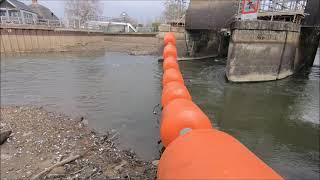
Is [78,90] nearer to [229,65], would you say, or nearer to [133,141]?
[133,141]

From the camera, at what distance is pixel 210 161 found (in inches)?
103

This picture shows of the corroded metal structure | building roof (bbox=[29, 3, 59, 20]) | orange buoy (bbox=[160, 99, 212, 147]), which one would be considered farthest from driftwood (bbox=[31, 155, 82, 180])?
building roof (bbox=[29, 3, 59, 20])

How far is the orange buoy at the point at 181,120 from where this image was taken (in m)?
4.62

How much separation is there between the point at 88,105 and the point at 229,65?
9186 mm

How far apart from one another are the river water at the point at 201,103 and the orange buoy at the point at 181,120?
9.05 ft

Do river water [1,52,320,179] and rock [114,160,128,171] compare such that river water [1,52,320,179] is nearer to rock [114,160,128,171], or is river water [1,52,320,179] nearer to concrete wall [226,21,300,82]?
concrete wall [226,21,300,82]

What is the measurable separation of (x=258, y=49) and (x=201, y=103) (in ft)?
→ 20.3

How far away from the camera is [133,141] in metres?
8.75

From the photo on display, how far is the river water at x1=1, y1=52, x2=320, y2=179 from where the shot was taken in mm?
8938

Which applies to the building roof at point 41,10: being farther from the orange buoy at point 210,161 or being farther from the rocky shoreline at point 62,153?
the orange buoy at point 210,161

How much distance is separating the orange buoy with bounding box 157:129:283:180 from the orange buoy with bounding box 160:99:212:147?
130 cm

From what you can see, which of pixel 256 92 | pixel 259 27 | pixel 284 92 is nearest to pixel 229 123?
pixel 256 92

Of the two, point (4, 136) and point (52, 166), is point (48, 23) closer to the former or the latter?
point (4, 136)

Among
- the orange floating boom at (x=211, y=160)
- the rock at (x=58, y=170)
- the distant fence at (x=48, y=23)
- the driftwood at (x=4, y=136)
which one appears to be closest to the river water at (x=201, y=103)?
the rock at (x=58, y=170)
